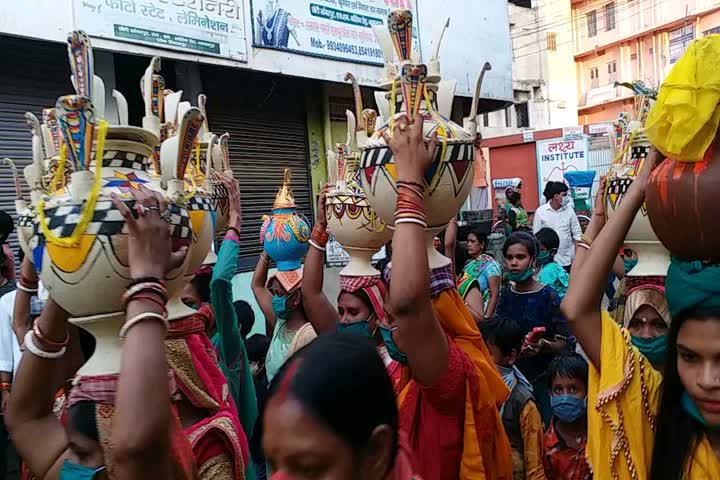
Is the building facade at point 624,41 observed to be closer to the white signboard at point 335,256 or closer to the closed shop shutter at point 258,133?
the closed shop shutter at point 258,133

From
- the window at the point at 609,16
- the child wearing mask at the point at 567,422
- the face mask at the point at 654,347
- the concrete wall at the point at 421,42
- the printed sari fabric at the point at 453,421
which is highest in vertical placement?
the window at the point at 609,16

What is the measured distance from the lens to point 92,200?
1.64m

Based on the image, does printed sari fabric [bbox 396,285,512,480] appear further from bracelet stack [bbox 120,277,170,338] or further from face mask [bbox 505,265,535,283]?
face mask [bbox 505,265,535,283]

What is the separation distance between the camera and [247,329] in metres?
4.86

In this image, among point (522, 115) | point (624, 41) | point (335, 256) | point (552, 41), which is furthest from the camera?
point (552, 41)

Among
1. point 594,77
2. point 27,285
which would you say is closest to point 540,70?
point 594,77

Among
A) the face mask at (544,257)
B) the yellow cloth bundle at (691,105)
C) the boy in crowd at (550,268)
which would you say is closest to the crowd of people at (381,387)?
the yellow cloth bundle at (691,105)

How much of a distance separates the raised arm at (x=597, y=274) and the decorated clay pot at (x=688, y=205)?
0.18 metres

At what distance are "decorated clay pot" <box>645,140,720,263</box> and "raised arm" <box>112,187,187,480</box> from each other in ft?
4.18

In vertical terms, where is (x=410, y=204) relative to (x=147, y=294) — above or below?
above

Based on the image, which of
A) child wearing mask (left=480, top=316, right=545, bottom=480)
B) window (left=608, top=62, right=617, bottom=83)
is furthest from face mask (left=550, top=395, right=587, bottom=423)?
window (left=608, top=62, right=617, bottom=83)

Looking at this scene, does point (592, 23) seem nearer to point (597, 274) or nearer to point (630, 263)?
point (630, 263)

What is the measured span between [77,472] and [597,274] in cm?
154

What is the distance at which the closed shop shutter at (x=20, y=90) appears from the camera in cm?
677
